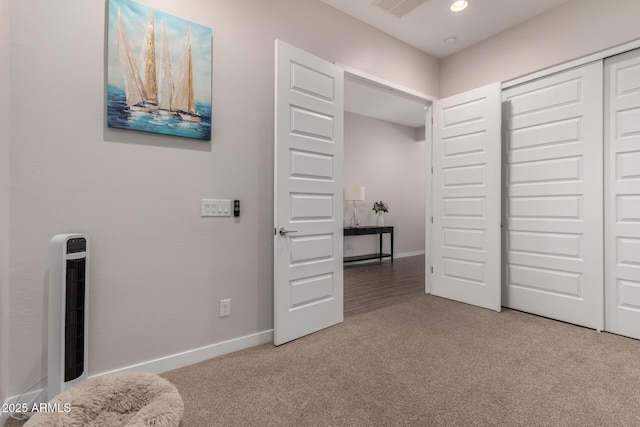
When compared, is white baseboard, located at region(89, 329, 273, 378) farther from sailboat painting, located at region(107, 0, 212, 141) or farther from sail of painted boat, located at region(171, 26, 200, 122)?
sail of painted boat, located at region(171, 26, 200, 122)

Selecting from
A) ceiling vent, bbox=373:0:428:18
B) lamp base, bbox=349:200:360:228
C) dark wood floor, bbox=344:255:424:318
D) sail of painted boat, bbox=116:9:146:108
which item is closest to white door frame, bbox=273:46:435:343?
ceiling vent, bbox=373:0:428:18

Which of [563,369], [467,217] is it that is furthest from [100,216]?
[467,217]

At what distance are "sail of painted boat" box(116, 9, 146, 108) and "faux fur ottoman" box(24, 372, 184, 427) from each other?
156cm

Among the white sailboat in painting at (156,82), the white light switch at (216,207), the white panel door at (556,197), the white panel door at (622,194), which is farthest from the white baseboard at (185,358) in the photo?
the white panel door at (622,194)

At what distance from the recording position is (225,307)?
2.32 metres

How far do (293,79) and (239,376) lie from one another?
7.27ft

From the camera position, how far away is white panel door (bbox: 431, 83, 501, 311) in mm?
3248

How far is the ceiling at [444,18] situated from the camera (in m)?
2.88

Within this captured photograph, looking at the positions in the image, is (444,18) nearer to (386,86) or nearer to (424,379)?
(386,86)

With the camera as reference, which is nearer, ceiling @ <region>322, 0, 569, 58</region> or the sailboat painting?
the sailboat painting

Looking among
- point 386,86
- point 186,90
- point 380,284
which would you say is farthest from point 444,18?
point 380,284

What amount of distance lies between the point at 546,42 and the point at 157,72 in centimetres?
352

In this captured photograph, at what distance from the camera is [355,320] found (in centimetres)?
298

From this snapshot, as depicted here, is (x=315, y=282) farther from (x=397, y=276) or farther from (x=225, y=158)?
(x=397, y=276)
